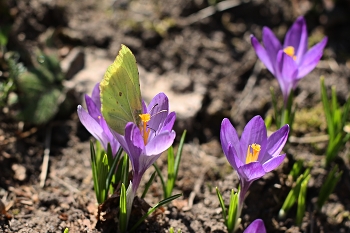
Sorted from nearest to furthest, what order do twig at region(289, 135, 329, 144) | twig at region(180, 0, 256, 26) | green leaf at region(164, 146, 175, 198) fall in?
green leaf at region(164, 146, 175, 198)
twig at region(289, 135, 329, 144)
twig at region(180, 0, 256, 26)

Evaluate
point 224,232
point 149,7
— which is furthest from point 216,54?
point 224,232

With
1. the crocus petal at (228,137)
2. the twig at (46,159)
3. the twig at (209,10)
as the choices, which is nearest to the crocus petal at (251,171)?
the crocus petal at (228,137)

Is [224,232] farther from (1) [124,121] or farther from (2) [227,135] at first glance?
(1) [124,121]

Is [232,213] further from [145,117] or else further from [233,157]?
[145,117]

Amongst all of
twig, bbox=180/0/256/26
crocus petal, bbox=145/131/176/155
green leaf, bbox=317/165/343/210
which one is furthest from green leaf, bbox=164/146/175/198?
twig, bbox=180/0/256/26

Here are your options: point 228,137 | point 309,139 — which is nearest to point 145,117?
point 228,137

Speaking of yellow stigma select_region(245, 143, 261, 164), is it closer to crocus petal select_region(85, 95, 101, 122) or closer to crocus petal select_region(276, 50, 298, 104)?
crocus petal select_region(276, 50, 298, 104)
